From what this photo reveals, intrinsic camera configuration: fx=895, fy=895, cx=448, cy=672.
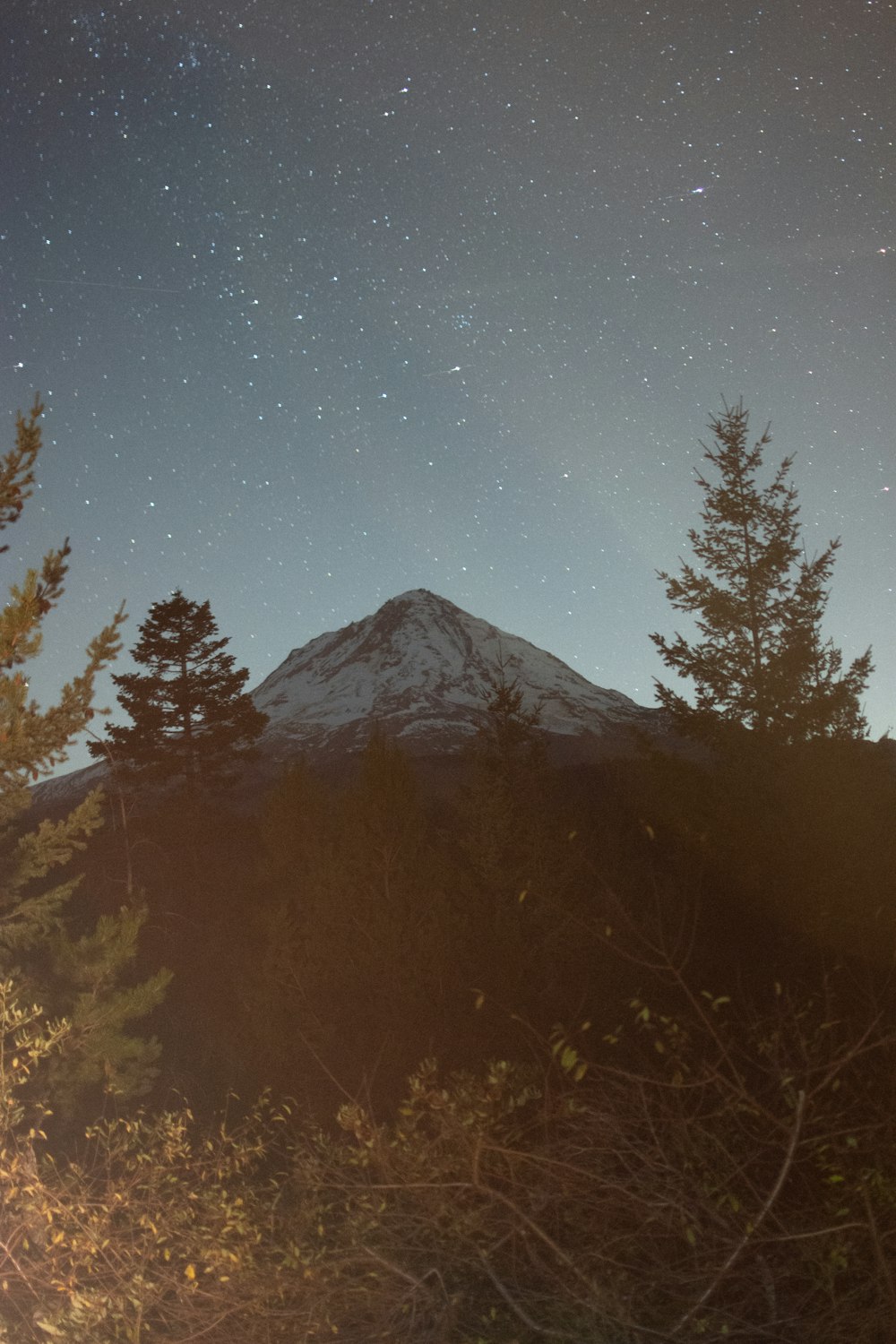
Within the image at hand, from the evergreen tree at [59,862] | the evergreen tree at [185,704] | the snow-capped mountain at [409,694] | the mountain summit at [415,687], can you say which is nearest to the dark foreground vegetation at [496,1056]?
the evergreen tree at [59,862]

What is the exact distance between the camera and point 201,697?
24875 mm

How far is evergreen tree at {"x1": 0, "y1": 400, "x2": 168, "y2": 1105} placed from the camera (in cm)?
820

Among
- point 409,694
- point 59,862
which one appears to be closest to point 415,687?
point 409,694

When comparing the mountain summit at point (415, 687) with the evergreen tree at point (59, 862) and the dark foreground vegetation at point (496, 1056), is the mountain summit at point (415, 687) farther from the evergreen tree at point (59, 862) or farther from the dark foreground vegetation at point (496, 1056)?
the evergreen tree at point (59, 862)

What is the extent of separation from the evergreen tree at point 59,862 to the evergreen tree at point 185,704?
43.0ft

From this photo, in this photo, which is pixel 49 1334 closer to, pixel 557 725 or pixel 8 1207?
pixel 8 1207

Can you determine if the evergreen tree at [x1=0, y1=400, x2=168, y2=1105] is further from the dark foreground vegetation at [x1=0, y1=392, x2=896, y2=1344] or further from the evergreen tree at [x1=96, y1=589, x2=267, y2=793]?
the evergreen tree at [x1=96, y1=589, x2=267, y2=793]

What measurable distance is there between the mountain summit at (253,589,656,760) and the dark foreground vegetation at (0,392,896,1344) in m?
66.8

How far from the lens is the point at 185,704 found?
2486 centimetres

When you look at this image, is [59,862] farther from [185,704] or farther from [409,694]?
[409,694]

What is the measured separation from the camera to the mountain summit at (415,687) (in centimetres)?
9916

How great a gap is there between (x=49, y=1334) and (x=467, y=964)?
281 inches

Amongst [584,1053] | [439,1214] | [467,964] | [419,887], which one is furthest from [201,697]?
[439,1214]

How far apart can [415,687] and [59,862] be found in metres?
116
